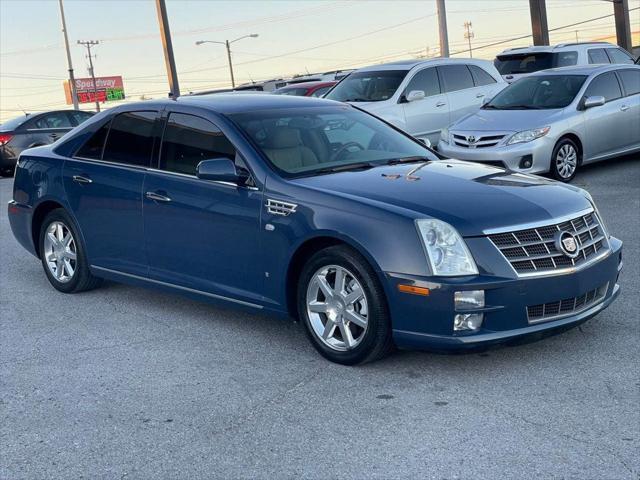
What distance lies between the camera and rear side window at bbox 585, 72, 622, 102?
12844mm

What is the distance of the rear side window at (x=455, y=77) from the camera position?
15227 millimetres

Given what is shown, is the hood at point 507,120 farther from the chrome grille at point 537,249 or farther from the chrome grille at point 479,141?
the chrome grille at point 537,249

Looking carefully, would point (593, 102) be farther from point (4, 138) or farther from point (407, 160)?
point (4, 138)

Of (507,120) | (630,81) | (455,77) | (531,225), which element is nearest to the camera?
(531,225)

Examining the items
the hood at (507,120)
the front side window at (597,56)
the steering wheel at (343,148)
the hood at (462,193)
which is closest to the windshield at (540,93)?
the hood at (507,120)

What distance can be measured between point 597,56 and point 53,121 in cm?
1208

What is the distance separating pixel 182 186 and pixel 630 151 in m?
9.13

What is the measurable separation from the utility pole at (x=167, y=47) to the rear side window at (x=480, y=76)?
439 inches

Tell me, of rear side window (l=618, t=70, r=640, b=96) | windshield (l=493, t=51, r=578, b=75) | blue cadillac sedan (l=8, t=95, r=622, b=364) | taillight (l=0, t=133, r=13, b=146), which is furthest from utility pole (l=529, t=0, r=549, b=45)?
blue cadillac sedan (l=8, t=95, r=622, b=364)

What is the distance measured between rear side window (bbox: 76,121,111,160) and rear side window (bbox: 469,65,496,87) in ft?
32.5

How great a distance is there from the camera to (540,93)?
12992mm

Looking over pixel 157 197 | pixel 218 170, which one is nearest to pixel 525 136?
pixel 157 197

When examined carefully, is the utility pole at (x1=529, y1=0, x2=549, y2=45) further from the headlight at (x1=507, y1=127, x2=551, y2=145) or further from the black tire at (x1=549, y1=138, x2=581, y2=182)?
the headlight at (x1=507, y1=127, x2=551, y2=145)

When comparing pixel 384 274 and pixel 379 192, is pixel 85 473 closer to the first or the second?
pixel 384 274
